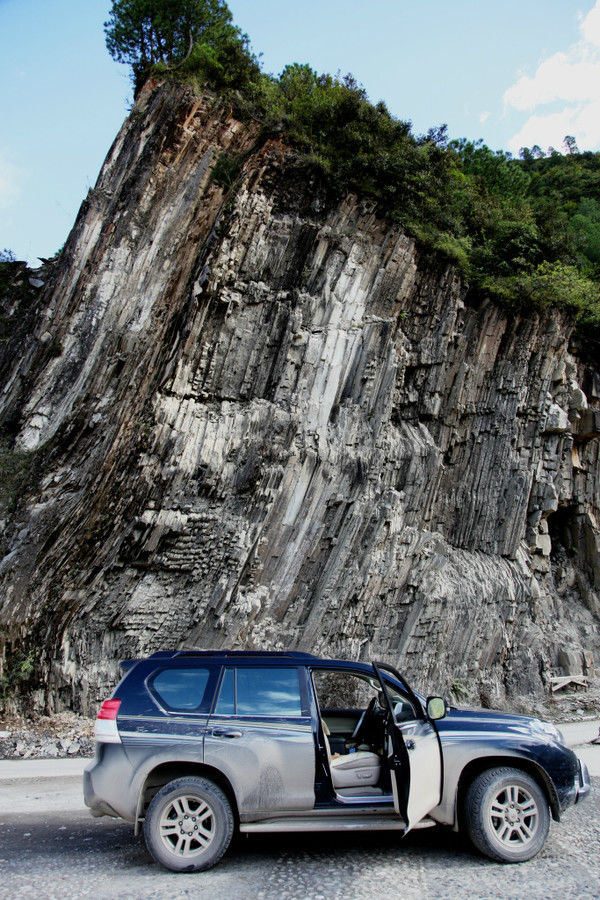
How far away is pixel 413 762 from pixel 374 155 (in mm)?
15435

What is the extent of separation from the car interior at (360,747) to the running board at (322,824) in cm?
14

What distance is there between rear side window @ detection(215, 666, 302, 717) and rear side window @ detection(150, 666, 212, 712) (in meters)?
0.13

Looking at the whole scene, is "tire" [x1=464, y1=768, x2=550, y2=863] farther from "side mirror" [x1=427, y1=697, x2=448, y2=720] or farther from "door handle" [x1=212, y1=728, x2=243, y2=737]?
"door handle" [x1=212, y1=728, x2=243, y2=737]

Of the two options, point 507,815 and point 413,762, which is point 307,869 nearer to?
point 413,762

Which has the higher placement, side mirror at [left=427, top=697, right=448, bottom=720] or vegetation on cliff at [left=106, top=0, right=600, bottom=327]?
vegetation on cliff at [left=106, top=0, right=600, bottom=327]

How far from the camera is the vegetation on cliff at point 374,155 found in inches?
626

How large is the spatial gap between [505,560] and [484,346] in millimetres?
6306

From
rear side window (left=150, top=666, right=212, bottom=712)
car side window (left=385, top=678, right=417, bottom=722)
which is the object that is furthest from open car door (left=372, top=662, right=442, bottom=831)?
rear side window (left=150, top=666, right=212, bottom=712)

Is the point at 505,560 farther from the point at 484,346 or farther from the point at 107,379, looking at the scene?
the point at 107,379

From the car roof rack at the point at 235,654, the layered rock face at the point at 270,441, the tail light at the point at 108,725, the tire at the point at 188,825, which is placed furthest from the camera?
the layered rock face at the point at 270,441

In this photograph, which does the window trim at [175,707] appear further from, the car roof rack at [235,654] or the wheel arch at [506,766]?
the wheel arch at [506,766]

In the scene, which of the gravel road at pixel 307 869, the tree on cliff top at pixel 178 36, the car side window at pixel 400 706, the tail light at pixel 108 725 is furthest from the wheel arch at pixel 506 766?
the tree on cliff top at pixel 178 36

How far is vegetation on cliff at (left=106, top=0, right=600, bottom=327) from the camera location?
15.9 meters

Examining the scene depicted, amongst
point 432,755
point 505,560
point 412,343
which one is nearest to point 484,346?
point 412,343
